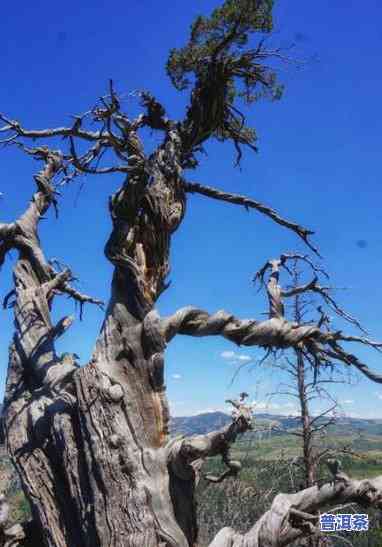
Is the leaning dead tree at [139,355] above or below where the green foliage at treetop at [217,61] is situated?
below

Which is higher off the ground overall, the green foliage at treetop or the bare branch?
the green foliage at treetop

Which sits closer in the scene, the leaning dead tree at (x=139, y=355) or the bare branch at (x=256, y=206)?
the leaning dead tree at (x=139, y=355)

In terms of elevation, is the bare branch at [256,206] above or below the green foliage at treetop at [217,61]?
below

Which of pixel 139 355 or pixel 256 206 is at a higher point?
pixel 256 206

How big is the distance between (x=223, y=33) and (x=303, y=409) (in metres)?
10.1

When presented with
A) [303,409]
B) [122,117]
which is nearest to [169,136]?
[122,117]

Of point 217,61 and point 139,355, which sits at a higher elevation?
point 217,61

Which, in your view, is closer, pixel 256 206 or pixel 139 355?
pixel 139 355

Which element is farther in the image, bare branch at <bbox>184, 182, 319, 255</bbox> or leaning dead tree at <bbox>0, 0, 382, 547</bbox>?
bare branch at <bbox>184, 182, 319, 255</bbox>

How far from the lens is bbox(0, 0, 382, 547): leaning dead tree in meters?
4.52

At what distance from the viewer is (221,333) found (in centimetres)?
543

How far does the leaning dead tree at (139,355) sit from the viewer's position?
14.8 ft

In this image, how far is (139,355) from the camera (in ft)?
16.8

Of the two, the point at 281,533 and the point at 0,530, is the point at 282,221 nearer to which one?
the point at 281,533
